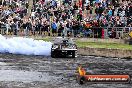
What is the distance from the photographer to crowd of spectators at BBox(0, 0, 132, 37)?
38.3 m

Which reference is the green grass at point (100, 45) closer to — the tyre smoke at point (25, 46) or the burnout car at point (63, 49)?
the burnout car at point (63, 49)

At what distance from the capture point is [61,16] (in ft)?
142

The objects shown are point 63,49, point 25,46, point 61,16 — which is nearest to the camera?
point 63,49

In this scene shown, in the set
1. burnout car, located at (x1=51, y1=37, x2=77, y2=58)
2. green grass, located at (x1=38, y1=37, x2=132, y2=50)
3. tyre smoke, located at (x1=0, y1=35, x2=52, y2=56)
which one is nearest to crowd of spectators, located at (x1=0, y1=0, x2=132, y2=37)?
green grass, located at (x1=38, y1=37, x2=132, y2=50)

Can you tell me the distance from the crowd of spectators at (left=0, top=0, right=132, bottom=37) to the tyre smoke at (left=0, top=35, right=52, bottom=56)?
512cm

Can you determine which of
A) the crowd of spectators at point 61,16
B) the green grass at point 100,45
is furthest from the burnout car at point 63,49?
the crowd of spectators at point 61,16

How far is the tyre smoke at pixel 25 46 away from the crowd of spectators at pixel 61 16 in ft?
16.8

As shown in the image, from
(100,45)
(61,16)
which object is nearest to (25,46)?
(100,45)

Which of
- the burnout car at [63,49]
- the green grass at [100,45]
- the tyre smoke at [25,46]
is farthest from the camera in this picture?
the tyre smoke at [25,46]

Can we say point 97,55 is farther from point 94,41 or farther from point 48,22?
point 48,22

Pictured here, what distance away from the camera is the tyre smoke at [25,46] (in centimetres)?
3556

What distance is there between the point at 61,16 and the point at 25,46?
25.1 ft

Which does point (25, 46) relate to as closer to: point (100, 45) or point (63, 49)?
point (63, 49)

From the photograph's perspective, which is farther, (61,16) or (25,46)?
(61,16)
